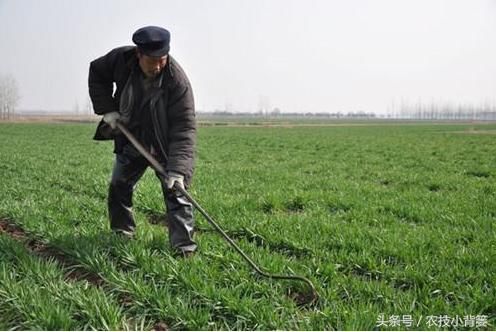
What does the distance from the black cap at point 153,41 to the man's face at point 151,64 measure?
0.06 metres

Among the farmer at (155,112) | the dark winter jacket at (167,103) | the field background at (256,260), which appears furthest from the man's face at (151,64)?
the field background at (256,260)

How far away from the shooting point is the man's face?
387cm

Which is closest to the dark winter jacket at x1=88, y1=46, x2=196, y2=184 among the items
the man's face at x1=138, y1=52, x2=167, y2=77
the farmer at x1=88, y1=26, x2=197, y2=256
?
the farmer at x1=88, y1=26, x2=197, y2=256

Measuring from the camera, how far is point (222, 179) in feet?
31.0

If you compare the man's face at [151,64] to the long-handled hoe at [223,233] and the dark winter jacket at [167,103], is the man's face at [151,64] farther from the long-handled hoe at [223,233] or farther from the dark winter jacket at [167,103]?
the long-handled hoe at [223,233]

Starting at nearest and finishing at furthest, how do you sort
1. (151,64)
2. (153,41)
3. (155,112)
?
(153,41) < (151,64) < (155,112)

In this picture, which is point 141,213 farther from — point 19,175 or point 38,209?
point 19,175

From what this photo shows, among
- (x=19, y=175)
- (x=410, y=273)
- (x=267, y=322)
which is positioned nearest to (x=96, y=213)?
(x=267, y=322)

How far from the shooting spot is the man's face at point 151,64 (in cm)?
387

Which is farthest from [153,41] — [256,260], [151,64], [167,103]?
[256,260]

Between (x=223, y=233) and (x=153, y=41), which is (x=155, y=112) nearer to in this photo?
(x=153, y=41)

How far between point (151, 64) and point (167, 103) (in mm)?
431

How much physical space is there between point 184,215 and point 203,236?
456 millimetres

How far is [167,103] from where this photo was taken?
4.18 m
